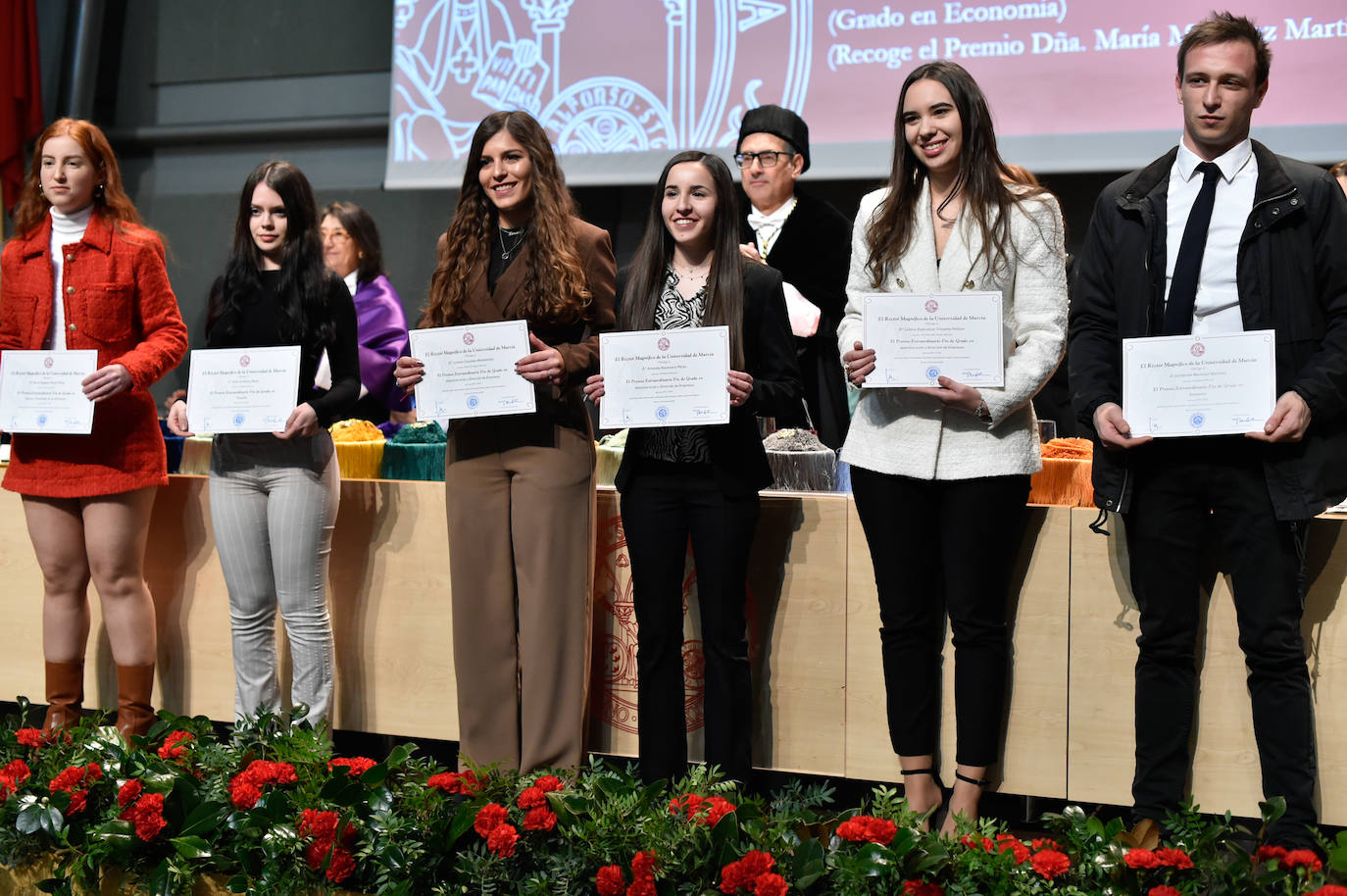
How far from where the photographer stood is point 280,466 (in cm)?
276

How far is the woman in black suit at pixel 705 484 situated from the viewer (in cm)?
241

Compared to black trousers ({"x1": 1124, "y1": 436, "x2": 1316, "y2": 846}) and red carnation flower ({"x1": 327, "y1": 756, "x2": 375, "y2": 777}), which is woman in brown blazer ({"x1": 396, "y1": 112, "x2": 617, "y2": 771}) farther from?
black trousers ({"x1": 1124, "y1": 436, "x2": 1316, "y2": 846})

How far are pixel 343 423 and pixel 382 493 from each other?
30cm

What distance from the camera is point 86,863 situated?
2188 millimetres

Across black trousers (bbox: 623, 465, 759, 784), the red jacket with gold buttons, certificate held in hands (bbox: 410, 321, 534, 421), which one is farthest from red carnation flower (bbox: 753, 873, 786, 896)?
the red jacket with gold buttons

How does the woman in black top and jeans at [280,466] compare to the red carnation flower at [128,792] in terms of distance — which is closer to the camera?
the red carnation flower at [128,792]

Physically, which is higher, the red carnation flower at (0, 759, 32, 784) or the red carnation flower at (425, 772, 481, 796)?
the red carnation flower at (425, 772, 481, 796)

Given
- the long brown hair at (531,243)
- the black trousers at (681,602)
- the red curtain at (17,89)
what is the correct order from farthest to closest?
1. the red curtain at (17,89)
2. the long brown hair at (531,243)
3. the black trousers at (681,602)

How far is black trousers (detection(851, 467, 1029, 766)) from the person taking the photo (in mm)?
2305

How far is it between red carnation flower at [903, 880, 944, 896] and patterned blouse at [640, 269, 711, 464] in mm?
876

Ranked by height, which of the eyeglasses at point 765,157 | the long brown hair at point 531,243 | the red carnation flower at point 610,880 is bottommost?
the red carnation flower at point 610,880

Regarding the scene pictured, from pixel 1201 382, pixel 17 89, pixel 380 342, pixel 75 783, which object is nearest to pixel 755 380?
pixel 1201 382

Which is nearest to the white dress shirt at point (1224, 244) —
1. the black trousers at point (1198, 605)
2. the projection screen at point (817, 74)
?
the black trousers at point (1198, 605)

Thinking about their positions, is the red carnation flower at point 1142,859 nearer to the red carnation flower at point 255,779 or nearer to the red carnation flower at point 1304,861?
the red carnation flower at point 1304,861
